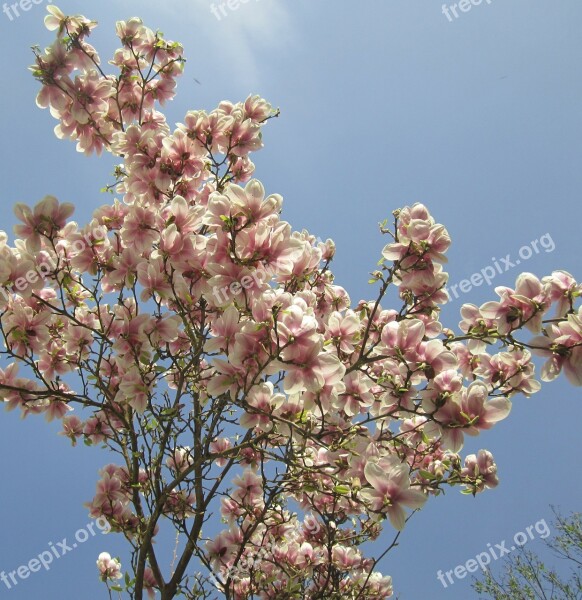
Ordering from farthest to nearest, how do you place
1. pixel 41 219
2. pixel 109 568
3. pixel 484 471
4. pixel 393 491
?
pixel 109 568
pixel 484 471
pixel 41 219
pixel 393 491

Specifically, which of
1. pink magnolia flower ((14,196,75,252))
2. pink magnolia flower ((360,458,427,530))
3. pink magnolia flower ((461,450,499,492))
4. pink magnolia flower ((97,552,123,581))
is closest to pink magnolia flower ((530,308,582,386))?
pink magnolia flower ((360,458,427,530))

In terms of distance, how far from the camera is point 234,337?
181 cm

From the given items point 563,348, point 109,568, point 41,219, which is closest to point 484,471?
point 563,348

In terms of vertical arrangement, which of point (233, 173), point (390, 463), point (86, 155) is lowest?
point (390, 463)

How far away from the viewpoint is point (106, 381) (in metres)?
3.26

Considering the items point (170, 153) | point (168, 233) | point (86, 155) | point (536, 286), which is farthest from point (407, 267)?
point (86, 155)

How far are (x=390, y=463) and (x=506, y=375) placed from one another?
2.73 feet

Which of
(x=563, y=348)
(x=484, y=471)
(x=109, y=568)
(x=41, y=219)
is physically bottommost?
(x=484, y=471)

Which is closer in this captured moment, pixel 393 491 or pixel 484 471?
pixel 393 491

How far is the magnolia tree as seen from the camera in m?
1.87

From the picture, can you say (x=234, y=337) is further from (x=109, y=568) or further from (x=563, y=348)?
(x=109, y=568)

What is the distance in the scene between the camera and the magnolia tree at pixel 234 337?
6.12 ft

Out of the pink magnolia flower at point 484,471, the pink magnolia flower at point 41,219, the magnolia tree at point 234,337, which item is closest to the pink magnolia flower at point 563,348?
the magnolia tree at point 234,337

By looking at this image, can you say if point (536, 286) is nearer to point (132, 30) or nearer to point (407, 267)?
point (407, 267)
